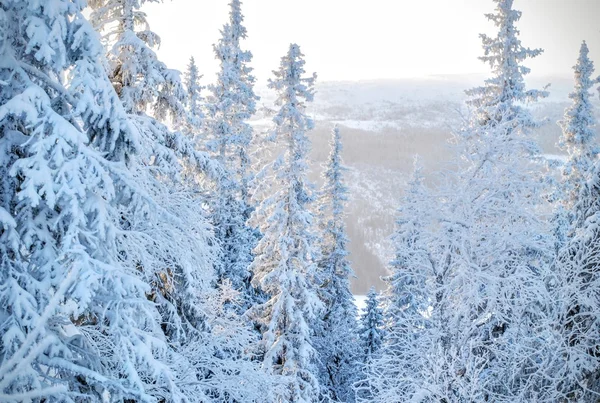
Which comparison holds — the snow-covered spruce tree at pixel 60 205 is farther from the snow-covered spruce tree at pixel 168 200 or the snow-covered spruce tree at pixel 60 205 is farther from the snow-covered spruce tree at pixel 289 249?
the snow-covered spruce tree at pixel 289 249

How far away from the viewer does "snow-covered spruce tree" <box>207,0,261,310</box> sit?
20.8 m

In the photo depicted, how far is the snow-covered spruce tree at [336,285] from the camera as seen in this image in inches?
922

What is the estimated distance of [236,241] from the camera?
2131 centimetres

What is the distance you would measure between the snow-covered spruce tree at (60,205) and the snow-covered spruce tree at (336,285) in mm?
18830

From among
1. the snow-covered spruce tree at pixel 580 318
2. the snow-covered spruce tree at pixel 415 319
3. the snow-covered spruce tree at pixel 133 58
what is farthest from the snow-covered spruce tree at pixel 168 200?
the snow-covered spruce tree at pixel 580 318

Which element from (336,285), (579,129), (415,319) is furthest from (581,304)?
(336,285)

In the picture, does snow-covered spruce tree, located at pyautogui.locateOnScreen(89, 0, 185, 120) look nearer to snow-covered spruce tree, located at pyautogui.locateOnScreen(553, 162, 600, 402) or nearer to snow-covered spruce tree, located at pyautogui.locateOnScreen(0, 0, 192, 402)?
snow-covered spruce tree, located at pyautogui.locateOnScreen(0, 0, 192, 402)

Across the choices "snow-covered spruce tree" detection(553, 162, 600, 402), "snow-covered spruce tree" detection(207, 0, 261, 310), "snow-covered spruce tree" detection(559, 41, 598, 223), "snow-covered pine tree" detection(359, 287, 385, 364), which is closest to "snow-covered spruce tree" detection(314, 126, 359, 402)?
"snow-covered pine tree" detection(359, 287, 385, 364)

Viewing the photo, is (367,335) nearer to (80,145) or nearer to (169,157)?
Answer: (169,157)

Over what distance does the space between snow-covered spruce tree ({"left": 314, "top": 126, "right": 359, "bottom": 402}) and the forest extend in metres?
0.13

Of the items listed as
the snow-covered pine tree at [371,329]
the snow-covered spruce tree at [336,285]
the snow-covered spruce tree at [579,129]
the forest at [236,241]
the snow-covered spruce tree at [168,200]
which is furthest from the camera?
the snow-covered pine tree at [371,329]

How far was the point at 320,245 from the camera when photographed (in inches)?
964

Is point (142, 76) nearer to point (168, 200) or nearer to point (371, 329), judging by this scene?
point (168, 200)

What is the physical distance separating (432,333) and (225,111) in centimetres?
1600
